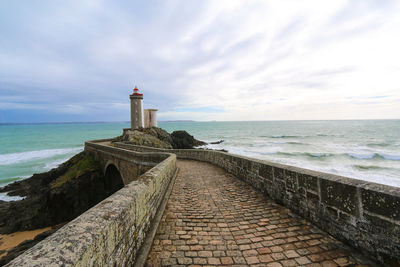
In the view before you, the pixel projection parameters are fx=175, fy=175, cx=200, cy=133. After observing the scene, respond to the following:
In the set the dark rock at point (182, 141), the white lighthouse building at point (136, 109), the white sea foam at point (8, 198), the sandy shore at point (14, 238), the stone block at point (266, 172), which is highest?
the white lighthouse building at point (136, 109)

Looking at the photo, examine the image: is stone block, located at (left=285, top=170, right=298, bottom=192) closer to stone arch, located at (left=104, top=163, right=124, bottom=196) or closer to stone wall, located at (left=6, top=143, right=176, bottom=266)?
stone wall, located at (left=6, top=143, right=176, bottom=266)

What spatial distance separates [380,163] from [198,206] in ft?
92.6

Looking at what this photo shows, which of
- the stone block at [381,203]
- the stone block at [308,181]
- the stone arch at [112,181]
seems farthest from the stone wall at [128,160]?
the stone block at [381,203]

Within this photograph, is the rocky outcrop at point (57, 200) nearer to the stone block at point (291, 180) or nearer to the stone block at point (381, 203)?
the stone block at point (291, 180)

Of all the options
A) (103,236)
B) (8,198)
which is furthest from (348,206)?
(8,198)

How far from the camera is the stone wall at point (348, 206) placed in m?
2.27

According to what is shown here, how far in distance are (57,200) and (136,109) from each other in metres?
17.8

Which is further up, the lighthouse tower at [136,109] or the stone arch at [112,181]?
the lighthouse tower at [136,109]

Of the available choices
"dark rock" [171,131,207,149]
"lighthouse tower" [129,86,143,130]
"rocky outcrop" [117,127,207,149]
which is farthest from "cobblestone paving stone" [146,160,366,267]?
"dark rock" [171,131,207,149]

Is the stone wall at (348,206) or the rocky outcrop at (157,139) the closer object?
the stone wall at (348,206)

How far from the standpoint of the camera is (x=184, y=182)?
6660 mm

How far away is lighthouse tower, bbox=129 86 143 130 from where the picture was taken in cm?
2861

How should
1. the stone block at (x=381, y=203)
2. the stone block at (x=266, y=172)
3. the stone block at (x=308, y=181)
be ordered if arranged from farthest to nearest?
the stone block at (x=266, y=172) < the stone block at (x=308, y=181) < the stone block at (x=381, y=203)

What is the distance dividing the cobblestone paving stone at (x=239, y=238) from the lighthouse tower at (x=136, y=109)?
2658cm
